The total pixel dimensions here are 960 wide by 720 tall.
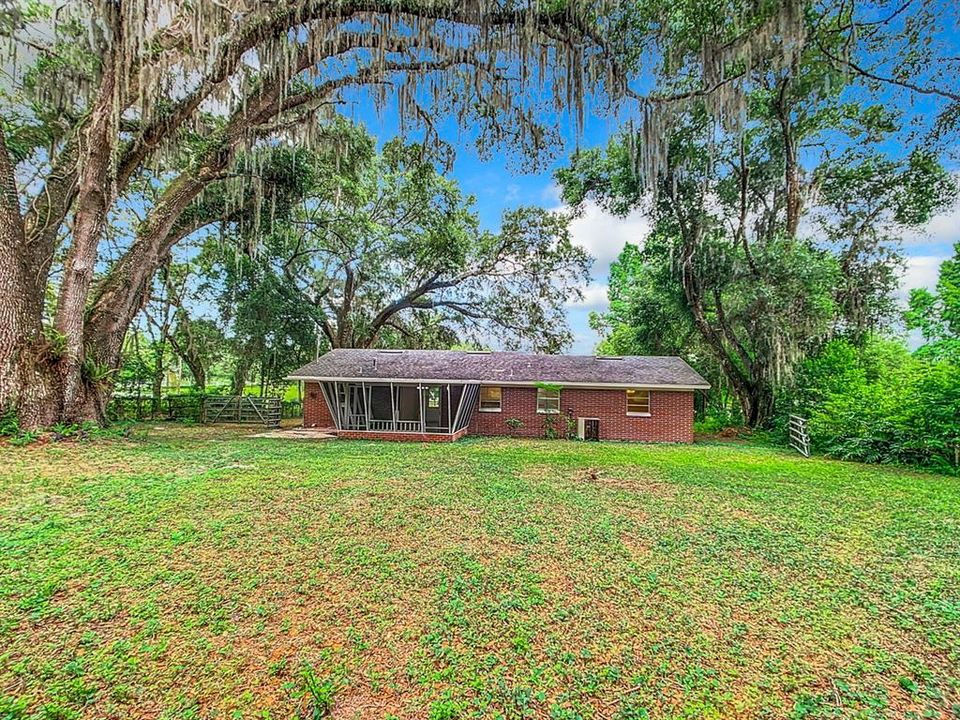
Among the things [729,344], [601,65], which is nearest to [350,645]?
[601,65]

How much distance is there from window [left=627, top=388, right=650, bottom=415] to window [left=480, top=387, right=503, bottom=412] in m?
4.29

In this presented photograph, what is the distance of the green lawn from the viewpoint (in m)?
2.53

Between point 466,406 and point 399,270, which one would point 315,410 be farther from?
point 399,270

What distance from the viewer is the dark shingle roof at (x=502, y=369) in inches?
543

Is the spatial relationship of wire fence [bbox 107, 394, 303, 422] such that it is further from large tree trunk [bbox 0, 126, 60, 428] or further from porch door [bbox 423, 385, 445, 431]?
large tree trunk [bbox 0, 126, 60, 428]

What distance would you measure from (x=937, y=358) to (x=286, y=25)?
602 inches

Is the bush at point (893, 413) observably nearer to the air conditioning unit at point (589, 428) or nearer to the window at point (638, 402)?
the window at point (638, 402)

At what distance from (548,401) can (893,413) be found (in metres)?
8.44

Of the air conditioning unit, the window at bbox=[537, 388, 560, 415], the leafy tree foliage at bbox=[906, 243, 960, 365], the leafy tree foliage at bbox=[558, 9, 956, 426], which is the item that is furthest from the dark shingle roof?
the leafy tree foliage at bbox=[906, 243, 960, 365]

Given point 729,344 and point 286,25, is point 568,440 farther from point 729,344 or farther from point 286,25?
point 286,25

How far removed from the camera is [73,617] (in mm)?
3043

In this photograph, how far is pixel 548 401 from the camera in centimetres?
1442

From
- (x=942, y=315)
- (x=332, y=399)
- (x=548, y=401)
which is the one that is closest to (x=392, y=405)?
(x=332, y=399)

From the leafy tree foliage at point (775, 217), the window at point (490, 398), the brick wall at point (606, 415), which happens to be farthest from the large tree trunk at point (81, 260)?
the leafy tree foliage at point (775, 217)
